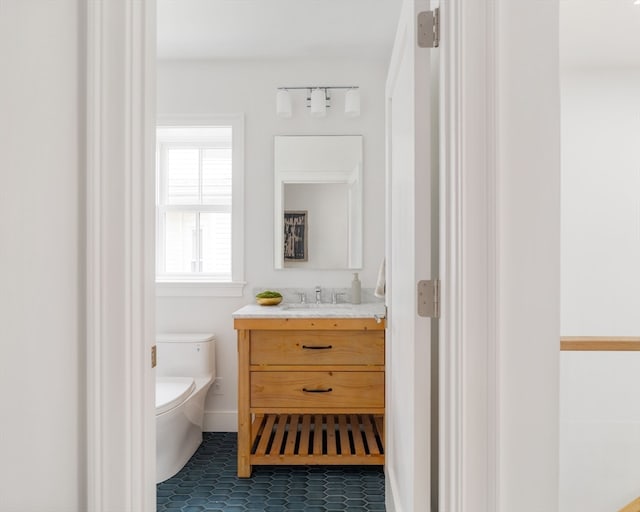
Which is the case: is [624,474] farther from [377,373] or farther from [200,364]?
[200,364]

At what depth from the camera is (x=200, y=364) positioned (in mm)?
2803

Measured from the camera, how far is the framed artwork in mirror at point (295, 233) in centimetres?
296

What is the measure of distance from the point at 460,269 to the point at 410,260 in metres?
0.28

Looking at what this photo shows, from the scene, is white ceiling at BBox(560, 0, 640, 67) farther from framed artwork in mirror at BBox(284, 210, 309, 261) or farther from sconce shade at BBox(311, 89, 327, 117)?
framed artwork in mirror at BBox(284, 210, 309, 261)

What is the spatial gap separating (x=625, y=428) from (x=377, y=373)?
42.5 inches

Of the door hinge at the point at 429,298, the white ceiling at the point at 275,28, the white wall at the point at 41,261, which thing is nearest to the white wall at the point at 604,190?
the white ceiling at the point at 275,28

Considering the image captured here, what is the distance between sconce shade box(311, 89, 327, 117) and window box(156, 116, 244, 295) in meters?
0.61

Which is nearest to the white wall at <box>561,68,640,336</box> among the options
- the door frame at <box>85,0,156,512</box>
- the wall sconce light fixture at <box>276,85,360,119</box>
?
the wall sconce light fixture at <box>276,85,360,119</box>

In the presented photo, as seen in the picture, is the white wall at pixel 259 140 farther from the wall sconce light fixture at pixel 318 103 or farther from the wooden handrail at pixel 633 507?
the wooden handrail at pixel 633 507

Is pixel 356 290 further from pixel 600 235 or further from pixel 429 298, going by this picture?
pixel 429 298

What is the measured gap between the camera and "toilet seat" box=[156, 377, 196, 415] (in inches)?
85.6

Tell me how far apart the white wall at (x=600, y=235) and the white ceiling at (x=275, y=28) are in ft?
3.51

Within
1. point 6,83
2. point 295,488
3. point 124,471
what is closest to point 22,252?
point 6,83

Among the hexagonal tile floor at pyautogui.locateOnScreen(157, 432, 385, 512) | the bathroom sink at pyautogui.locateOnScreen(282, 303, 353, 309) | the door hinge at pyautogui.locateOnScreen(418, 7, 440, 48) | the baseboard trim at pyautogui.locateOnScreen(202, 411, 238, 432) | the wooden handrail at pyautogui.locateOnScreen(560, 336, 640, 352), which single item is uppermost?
the door hinge at pyautogui.locateOnScreen(418, 7, 440, 48)
